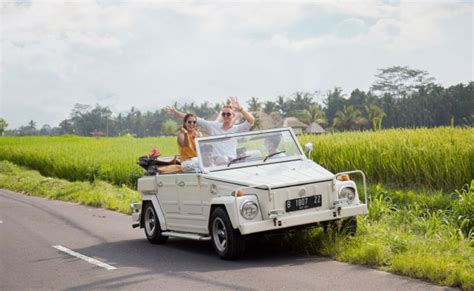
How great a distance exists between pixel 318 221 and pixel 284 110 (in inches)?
4873

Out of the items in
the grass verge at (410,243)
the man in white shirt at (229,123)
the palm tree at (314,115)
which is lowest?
the grass verge at (410,243)

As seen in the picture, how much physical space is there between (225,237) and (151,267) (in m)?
1.10

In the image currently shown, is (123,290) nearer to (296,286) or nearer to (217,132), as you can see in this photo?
(296,286)

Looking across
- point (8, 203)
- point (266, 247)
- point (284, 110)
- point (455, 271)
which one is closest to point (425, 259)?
point (455, 271)

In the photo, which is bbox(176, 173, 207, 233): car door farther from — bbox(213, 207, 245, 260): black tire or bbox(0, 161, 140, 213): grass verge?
bbox(0, 161, 140, 213): grass verge

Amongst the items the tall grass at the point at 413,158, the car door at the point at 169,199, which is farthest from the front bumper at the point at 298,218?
the tall grass at the point at 413,158

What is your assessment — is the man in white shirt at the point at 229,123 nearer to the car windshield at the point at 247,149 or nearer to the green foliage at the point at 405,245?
the car windshield at the point at 247,149

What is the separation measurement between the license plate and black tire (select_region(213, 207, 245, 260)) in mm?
764

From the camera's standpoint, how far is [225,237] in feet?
30.5

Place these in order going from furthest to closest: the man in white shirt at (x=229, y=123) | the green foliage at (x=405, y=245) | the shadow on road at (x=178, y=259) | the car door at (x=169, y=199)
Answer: the man in white shirt at (x=229, y=123) → the car door at (x=169, y=199) → the shadow on road at (x=178, y=259) → the green foliage at (x=405, y=245)

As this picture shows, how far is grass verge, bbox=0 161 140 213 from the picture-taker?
18906 millimetres

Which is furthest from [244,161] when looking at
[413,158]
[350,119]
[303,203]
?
[350,119]

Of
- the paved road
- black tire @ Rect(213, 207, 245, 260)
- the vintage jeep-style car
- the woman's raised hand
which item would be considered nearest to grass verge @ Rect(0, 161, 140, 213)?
the paved road

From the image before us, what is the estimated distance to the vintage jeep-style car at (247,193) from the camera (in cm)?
896
